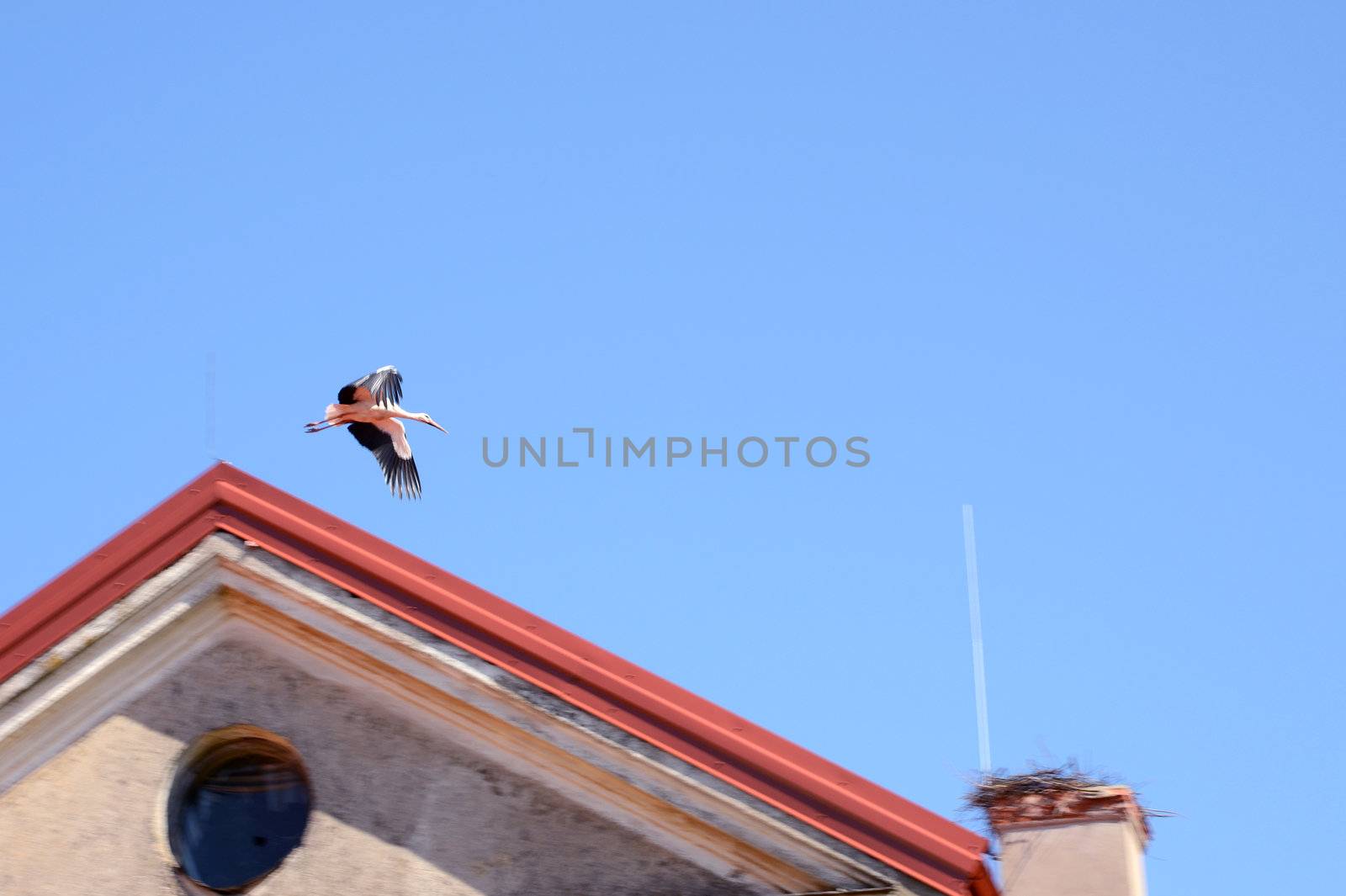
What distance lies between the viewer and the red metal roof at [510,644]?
6.45 metres

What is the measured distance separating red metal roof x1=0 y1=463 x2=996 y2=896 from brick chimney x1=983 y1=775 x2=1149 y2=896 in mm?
766

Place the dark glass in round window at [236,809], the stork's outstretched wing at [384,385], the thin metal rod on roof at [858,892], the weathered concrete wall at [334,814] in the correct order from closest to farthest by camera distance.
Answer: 1. the thin metal rod on roof at [858,892]
2. the weathered concrete wall at [334,814]
3. the dark glass in round window at [236,809]
4. the stork's outstretched wing at [384,385]

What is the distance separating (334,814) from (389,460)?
7900 mm

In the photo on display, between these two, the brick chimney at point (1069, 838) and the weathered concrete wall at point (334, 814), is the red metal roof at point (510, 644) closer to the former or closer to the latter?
the weathered concrete wall at point (334, 814)

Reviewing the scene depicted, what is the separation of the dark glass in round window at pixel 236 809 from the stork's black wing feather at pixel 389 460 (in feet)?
24.2

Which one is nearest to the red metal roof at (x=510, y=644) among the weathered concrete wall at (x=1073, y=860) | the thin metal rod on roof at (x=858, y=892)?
the thin metal rod on roof at (x=858, y=892)

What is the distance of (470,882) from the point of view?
6.62m

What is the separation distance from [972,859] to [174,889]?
10.3ft

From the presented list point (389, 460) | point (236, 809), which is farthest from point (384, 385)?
point (236, 809)

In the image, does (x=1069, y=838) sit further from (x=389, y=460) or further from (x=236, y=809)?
(x=389, y=460)

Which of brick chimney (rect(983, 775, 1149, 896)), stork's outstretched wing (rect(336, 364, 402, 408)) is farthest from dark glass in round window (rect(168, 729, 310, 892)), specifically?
stork's outstretched wing (rect(336, 364, 402, 408))

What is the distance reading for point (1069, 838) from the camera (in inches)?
287

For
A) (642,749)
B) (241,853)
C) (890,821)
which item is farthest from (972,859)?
(241,853)

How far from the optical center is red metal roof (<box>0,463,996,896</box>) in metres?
6.45
